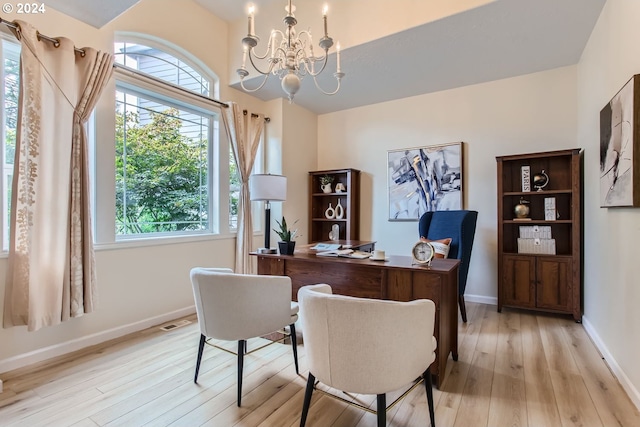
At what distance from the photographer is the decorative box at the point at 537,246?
3369 mm

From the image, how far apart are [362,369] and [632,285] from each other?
1.86 meters

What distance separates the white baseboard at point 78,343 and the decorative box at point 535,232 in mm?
3837

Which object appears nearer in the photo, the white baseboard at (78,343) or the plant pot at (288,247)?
the white baseboard at (78,343)

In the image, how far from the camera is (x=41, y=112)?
7.46 feet

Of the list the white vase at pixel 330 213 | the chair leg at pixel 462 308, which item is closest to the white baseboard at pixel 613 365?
the chair leg at pixel 462 308

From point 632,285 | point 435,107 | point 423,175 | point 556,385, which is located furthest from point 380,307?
point 435,107

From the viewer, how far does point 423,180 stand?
167 inches

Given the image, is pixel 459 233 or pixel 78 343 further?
pixel 459 233

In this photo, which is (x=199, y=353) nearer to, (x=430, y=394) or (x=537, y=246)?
(x=430, y=394)

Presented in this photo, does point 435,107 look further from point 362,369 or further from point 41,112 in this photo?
point 41,112

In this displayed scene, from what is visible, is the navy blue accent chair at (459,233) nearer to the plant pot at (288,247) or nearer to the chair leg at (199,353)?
the plant pot at (288,247)

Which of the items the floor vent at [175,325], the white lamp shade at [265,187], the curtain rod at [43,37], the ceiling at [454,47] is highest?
the ceiling at [454,47]

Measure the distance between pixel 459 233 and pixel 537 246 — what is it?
0.95m

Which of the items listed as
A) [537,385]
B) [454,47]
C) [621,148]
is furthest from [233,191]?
[621,148]
